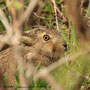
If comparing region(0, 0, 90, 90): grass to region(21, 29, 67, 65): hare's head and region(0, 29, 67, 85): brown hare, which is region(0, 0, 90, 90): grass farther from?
region(21, 29, 67, 65): hare's head

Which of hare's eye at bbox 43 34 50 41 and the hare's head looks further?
hare's eye at bbox 43 34 50 41

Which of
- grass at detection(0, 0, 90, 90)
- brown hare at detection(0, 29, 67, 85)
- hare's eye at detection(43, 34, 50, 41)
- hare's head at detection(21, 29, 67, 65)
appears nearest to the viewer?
grass at detection(0, 0, 90, 90)

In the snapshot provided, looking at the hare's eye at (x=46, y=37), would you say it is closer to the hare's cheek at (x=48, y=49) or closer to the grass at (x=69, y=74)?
the hare's cheek at (x=48, y=49)

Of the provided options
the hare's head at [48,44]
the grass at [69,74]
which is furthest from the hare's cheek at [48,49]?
the grass at [69,74]

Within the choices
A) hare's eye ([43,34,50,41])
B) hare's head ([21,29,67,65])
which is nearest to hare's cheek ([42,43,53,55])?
hare's head ([21,29,67,65])

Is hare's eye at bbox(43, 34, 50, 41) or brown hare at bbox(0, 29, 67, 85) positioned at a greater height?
hare's eye at bbox(43, 34, 50, 41)

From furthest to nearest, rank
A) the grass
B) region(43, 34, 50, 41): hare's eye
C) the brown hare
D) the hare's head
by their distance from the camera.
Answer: region(43, 34, 50, 41): hare's eye → the hare's head → the brown hare → the grass

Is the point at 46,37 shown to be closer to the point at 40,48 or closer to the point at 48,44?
the point at 48,44

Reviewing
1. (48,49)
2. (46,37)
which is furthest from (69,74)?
(46,37)
